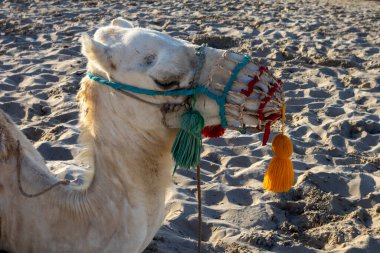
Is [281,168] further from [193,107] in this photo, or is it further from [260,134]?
[260,134]

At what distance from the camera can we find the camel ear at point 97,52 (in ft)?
8.19

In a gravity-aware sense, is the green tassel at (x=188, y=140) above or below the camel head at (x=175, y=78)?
below

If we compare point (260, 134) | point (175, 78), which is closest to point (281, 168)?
point (175, 78)

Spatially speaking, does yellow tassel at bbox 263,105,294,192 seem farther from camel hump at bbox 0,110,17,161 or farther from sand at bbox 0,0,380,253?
camel hump at bbox 0,110,17,161

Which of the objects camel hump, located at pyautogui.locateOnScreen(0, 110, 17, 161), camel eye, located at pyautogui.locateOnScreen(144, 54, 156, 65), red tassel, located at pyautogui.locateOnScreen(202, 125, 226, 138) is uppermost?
camel eye, located at pyautogui.locateOnScreen(144, 54, 156, 65)

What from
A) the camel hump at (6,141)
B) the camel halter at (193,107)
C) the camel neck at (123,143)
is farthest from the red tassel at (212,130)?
the camel hump at (6,141)

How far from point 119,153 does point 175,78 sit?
42cm

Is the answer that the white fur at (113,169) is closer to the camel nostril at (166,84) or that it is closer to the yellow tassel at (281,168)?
the camel nostril at (166,84)

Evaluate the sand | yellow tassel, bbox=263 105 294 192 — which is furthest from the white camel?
the sand

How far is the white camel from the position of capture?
2.55 m

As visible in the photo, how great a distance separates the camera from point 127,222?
2607 mm

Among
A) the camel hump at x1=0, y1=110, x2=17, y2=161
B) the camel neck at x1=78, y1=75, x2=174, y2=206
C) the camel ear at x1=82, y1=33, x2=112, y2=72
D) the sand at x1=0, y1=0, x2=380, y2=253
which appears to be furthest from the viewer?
the sand at x1=0, y1=0, x2=380, y2=253

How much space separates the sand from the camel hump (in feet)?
3.89

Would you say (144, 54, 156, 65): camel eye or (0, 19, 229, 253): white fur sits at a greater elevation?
(144, 54, 156, 65): camel eye
